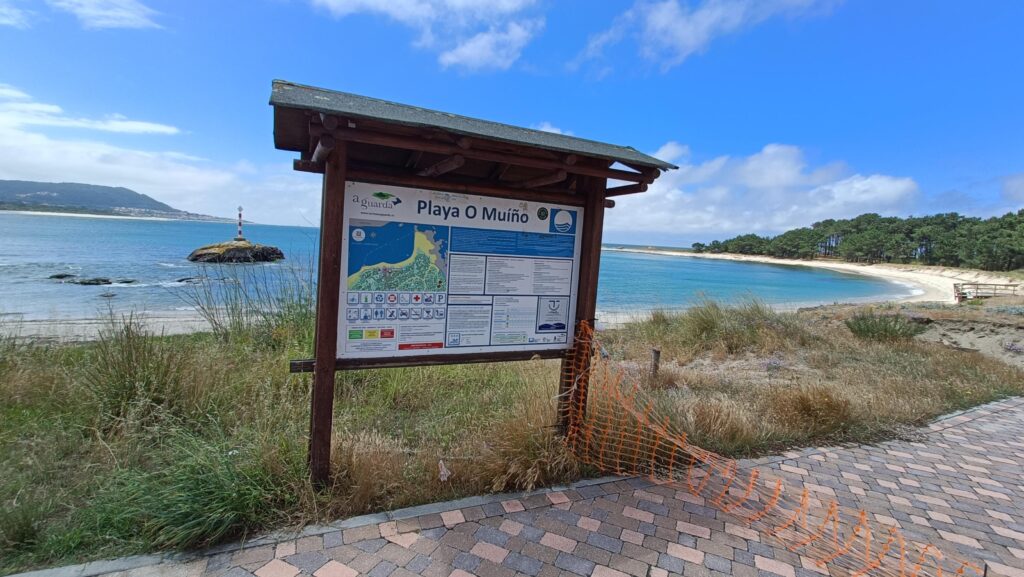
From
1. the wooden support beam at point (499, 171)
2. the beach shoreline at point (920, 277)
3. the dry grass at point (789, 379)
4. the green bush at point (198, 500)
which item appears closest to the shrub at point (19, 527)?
the green bush at point (198, 500)

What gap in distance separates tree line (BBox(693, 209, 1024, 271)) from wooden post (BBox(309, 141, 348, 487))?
81.0 m

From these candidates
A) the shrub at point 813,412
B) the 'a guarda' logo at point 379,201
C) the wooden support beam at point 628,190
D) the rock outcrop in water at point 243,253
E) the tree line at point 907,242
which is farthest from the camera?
the tree line at point 907,242

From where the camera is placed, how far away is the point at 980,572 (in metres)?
2.43

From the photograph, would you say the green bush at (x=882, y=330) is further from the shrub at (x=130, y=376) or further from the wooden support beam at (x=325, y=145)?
the shrub at (x=130, y=376)

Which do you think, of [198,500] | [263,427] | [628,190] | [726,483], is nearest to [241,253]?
[263,427]

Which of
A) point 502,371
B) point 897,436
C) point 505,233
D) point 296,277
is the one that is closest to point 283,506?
point 505,233

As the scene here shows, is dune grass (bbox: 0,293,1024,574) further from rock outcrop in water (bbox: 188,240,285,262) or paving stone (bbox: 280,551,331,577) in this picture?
rock outcrop in water (bbox: 188,240,285,262)

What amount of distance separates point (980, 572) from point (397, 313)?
11.6 feet

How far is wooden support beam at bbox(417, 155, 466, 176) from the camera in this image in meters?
2.59

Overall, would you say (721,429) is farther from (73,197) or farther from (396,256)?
(73,197)

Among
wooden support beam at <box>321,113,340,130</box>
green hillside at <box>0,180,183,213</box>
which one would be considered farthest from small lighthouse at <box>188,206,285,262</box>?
green hillside at <box>0,180,183,213</box>

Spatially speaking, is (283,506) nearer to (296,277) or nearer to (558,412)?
(558,412)

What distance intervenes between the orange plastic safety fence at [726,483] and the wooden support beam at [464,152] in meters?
1.12

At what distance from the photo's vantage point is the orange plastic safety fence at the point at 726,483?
2.49 metres
